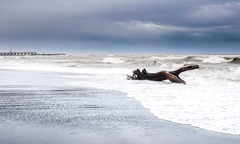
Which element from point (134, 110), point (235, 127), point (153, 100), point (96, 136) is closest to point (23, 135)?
point (96, 136)

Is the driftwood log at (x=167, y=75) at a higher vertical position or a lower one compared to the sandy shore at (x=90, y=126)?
higher

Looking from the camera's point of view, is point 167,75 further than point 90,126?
Yes

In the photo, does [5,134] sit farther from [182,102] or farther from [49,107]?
[182,102]

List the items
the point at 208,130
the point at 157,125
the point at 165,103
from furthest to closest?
the point at 165,103, the point at 157,125, the point at 208,130

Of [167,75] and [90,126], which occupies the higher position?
[167,75]

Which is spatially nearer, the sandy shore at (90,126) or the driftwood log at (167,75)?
the sandy shore at (90,126)

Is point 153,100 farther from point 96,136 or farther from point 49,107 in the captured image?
point 96,136

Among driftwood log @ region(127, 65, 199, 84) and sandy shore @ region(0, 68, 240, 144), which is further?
driftwood log @ region(127, 65, 199, 84)

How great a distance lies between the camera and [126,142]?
2697 millimetres

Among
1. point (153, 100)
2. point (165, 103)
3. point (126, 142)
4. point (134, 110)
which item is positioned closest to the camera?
point (126, 142)

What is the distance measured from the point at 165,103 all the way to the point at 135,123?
60.3 inches

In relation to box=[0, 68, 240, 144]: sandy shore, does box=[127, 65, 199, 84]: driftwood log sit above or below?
above

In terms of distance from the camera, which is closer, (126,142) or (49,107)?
(126,142)

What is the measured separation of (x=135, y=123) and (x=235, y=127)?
132 centimetres
